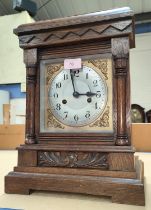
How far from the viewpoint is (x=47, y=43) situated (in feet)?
1.73

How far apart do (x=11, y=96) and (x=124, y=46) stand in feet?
6.43

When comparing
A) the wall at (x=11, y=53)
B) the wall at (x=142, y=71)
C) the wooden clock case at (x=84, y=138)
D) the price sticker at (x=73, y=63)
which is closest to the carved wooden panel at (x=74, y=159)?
the wooden clock case at (x=84, y=138)

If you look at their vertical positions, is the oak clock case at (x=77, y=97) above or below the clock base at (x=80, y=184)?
above

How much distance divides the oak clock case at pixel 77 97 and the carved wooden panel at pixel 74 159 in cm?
5

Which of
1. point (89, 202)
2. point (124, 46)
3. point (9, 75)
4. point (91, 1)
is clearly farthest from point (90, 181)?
point (91, 1)

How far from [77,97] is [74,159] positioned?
133 mm

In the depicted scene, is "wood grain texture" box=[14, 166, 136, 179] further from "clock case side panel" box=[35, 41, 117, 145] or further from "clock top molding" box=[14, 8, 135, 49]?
"clock top molding" box=[14, 8, 135, 49]

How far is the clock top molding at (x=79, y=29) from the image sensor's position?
0.47 metres

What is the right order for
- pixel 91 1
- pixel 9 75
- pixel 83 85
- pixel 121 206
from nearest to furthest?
pixel 121 206 → pixel 83 85 → pixel 9 75 → pixel 91 1

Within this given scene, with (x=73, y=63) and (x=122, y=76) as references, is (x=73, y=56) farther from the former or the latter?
(x=122, y=76)

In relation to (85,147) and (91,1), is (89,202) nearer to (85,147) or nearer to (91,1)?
(85,147)

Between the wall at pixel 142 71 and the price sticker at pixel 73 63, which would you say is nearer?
the price sticker at pixel 73 63

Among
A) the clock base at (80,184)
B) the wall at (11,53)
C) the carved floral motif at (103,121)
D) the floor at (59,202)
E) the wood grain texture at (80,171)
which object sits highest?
the wall at (11,53)

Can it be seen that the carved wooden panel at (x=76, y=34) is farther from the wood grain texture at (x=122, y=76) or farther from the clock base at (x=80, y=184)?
the clock base at (x=80, y=184)
